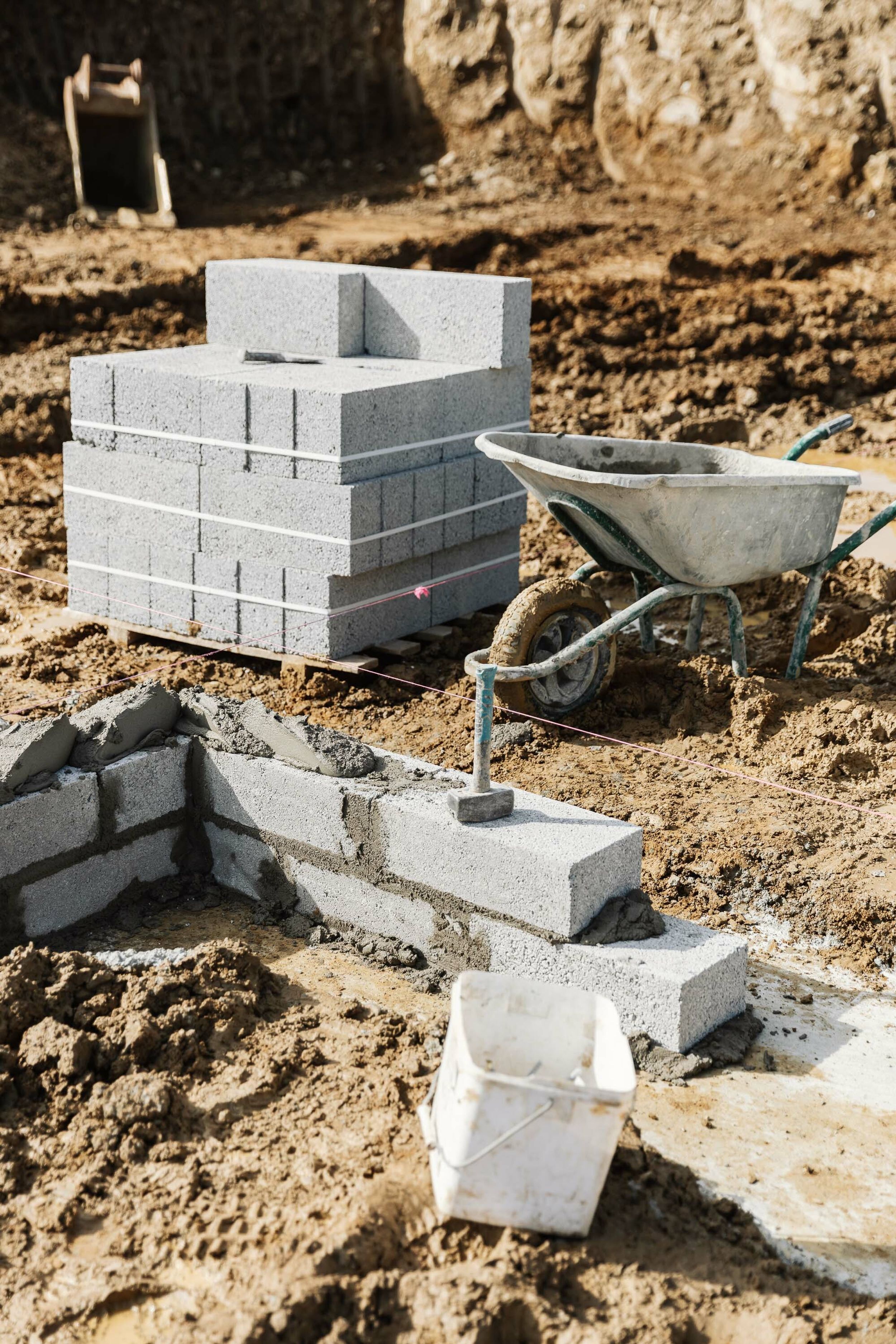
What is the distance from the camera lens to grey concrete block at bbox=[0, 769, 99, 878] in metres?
4.20

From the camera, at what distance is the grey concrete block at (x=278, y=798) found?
432 cm

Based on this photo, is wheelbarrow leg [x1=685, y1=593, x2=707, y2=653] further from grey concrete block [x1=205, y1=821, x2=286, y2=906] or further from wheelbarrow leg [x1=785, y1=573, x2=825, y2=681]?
grey concrete block [x1=205, y1=821, x2=286, y2=906]

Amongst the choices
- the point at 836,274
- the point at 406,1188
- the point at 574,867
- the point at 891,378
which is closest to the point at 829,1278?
the point at 406,1188

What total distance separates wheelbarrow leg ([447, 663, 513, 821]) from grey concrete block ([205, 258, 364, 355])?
362 centimetres

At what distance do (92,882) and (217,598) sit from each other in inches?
91.5

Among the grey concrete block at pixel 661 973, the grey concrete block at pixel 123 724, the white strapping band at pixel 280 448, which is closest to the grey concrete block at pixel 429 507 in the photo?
the white strapping band at pixel 280 448

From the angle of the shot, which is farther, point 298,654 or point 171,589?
point 171,589

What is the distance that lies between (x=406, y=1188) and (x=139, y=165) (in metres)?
18.4

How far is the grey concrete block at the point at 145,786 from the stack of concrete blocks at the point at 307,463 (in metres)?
1.70

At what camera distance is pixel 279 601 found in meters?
6.38

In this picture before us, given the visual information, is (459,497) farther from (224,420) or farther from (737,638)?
(737,638)

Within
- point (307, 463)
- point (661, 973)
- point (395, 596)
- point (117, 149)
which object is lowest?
point (661, 973)

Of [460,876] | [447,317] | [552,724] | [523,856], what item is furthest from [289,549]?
[523,856]

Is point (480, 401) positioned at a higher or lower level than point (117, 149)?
lower
